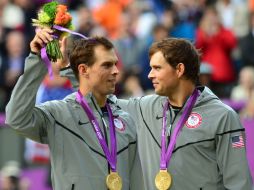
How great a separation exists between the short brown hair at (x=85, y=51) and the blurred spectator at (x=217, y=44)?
5.74m

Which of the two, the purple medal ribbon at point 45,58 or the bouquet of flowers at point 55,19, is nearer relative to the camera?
the purple medal ribbon at point 45,58

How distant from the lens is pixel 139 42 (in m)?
13.6

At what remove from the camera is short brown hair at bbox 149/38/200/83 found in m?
7.30

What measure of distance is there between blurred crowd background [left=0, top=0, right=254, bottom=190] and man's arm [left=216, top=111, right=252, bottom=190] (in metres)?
3.78

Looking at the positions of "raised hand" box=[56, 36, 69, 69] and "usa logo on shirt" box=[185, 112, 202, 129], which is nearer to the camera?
"raised hand" box=[56, 36, 69, 69]

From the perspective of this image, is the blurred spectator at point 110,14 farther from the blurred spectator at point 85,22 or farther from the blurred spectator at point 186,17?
the blurred spectator at point 186,17

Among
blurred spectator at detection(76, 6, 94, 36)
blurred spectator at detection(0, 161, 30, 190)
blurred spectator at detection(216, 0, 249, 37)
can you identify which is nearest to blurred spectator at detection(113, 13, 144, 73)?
blurred spectator at detection(76, 6, 94, 36)

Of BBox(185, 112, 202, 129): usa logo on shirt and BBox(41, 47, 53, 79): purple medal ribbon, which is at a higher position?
BBox(41, 47, 53, 79): purple medal ribbon

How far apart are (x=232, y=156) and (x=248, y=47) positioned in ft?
18.8

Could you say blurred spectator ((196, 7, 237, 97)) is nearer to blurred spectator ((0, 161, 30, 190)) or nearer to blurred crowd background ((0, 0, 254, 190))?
blurred crowd background ((0, 0, 254, 190))

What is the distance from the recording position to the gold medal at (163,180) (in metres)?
7.02

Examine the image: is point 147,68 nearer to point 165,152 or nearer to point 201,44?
point 201,44

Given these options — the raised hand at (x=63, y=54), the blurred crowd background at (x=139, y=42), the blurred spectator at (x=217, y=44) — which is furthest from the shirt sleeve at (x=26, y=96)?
the blurred spectator at (x=217, y=44)

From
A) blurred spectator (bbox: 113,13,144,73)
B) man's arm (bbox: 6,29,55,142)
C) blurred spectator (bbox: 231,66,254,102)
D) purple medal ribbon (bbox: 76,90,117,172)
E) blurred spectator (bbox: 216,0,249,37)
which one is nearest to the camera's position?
man's arm (bbox: 6,29,55,142)
